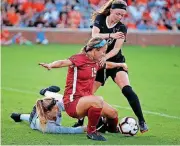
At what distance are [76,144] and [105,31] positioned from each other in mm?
1939

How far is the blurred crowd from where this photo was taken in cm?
2700

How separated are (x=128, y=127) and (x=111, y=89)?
5381mm

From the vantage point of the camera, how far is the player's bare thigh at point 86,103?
26.5ft

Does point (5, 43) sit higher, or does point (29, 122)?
point (29, 122)

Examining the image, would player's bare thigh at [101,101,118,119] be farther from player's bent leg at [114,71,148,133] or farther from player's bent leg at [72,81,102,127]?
player's bent leg at [72,81,102,127]

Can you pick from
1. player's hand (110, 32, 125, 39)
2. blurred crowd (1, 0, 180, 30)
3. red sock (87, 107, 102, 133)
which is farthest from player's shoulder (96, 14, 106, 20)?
blurred crowd (1, 0, 180, 30)

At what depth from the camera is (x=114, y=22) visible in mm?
9047

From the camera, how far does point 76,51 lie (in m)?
22.8

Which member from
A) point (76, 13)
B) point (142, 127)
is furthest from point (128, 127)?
point (76, 13)

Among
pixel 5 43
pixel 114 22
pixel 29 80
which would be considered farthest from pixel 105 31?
pixel 5 43

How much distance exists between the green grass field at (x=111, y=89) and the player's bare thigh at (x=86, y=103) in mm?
383

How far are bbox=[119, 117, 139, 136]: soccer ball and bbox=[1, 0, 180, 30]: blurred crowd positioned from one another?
1794 cm

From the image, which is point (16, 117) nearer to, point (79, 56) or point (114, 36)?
point (79, 56)

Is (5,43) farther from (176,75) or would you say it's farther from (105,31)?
(105,31)
